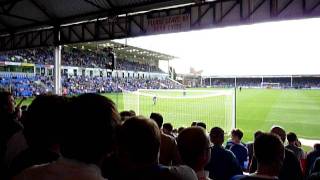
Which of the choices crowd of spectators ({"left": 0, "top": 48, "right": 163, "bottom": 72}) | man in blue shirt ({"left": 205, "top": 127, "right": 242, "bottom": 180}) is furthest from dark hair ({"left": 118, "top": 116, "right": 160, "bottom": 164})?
A: crowd of spectators ({"left": 0, "top": 48, "right": 163, "bottom": 72})

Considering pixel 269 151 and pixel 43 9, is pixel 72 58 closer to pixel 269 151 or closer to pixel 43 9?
pixel 43 9

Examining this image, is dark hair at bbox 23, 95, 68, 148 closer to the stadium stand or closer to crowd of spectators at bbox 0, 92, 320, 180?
crowd of spectators at bbox 0, 92, 320, 180

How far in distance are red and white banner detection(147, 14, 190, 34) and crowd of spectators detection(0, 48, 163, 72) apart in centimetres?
2343

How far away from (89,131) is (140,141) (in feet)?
1.07

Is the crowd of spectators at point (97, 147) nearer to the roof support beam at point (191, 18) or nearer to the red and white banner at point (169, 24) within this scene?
the roof support beam at point (191, 18)

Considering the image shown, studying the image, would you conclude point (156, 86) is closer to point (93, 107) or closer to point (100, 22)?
point (100, 22)

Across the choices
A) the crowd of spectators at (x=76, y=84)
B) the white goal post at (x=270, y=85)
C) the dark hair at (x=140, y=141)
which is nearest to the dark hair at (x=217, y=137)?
the dark hair at (x=140, y=141)

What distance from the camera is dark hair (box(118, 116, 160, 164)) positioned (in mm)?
1737

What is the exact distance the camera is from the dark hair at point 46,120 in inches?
76.3

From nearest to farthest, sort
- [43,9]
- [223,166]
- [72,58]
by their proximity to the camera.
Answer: [223,166] → [43,9] → [72,58]

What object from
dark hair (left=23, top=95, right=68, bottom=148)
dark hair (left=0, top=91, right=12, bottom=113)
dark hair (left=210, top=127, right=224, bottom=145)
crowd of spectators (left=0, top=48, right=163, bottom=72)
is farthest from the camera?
crowd of spectators (left=0, top=48, right=163, bottom=72)

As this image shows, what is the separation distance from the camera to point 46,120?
1.94m

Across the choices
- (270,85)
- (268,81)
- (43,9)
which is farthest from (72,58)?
(268,81)

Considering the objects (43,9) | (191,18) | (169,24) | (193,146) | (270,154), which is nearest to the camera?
(193,146)
